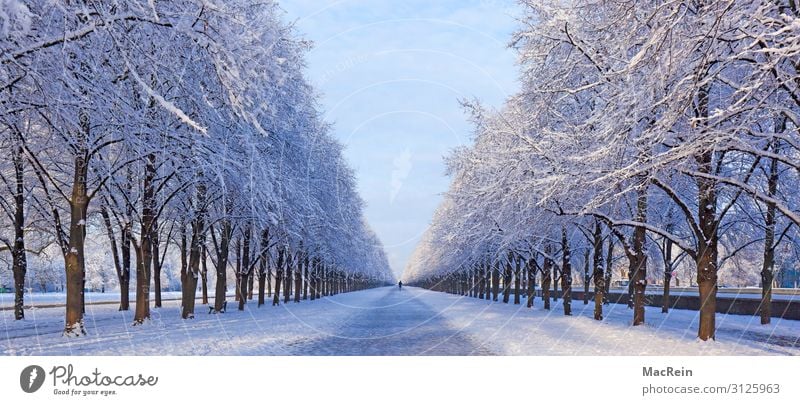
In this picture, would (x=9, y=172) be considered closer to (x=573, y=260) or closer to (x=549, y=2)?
(x=549, y=2)

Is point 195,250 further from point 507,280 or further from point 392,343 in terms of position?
point 507,280

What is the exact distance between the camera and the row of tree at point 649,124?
8.83 m

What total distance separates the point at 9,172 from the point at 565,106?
66.8 feet

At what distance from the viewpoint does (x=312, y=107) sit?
28562 millimetres

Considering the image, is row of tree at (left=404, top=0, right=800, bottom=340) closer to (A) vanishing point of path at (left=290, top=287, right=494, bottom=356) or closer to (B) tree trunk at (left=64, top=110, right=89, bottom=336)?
(A) vanishing point of path at (left=290, top=287, right=494, bottom=356)

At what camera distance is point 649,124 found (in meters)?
12.3

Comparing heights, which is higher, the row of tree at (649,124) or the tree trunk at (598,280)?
the row of tree at (649,124)

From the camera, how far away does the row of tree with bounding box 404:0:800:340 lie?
29.0ft

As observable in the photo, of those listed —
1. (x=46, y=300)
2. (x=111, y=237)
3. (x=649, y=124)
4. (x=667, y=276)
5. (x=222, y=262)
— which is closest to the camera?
(x=649, y=124)

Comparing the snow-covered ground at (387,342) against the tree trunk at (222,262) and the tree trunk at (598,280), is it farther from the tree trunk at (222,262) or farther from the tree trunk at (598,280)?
the tree trunk at (222,262)

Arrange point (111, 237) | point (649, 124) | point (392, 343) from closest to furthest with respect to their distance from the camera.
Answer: point (649, 124), point (392, 343), point (111, 237)

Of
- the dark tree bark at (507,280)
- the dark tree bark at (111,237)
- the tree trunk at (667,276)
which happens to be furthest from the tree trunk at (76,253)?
the dark tree bark at (507,280)

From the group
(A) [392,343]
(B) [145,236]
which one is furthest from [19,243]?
(A) [392,343]

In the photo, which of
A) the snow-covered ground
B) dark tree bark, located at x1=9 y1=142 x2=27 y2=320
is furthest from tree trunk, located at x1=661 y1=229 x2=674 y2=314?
dark tree bark, located at x1=9 y1=142 x2=27 y2=320
